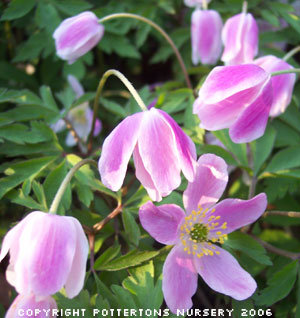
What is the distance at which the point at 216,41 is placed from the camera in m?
1.73

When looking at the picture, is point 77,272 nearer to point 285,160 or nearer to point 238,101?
point 238,101

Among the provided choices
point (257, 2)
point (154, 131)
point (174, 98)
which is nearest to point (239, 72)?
point (154, 131)

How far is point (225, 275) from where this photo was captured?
3.78ft

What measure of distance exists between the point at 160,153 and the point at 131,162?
1.29 feet

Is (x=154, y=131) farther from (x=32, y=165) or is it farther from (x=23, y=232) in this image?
(x=32, y=165)

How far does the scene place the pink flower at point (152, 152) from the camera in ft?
3.38

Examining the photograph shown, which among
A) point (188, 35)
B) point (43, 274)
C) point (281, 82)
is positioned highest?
point (43, 274)

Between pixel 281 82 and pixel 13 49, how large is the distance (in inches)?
50.9

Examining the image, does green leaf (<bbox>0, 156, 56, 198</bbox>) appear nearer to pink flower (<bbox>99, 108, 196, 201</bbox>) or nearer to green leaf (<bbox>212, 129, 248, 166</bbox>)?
pink flower (<bbox>99, 108, 196, 201</bbox>)

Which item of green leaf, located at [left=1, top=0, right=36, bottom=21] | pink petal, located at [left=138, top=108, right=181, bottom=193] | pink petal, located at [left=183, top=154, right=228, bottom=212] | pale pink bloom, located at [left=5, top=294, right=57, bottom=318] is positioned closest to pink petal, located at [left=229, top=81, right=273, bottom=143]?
pink petal, located at [left=183, top=154, right=228, bottom=212]

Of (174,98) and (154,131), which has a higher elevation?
(154,131)

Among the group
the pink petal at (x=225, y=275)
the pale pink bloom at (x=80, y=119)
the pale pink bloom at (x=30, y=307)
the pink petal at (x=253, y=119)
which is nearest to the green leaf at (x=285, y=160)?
the pink petal at (x=253, y=119)

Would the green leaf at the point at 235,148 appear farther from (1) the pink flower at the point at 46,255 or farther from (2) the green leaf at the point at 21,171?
(1) the pink flower at the point at 46,255

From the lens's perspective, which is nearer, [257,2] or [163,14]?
[257,2]
